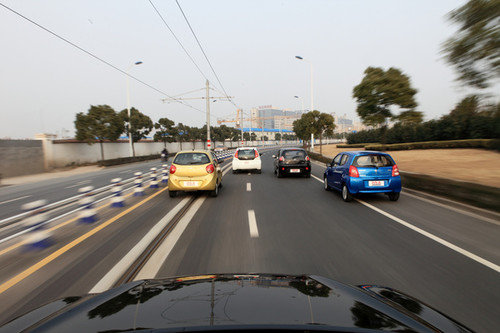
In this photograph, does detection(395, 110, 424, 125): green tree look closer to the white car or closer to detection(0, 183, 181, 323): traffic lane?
the white car

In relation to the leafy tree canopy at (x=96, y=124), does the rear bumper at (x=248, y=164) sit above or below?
below


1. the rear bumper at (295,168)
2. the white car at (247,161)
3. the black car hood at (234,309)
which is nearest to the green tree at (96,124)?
the white car at (247,161)

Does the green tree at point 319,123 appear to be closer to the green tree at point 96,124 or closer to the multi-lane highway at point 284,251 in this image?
the green tree at point 96,124

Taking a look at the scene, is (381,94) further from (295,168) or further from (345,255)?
(345,255)

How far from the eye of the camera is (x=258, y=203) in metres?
8.61

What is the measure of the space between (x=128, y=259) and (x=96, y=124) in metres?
27.3

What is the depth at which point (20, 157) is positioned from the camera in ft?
75.4

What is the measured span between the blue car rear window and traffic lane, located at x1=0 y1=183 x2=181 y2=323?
5834 millimetres

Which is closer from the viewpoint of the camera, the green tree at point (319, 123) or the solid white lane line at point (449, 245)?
the solid white lane line at point (449, 245)

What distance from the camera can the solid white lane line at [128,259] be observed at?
345 centimetres

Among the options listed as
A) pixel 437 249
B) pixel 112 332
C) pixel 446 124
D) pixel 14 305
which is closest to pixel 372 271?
pixel 437 249

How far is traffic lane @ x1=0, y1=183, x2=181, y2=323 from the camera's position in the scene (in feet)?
10.5

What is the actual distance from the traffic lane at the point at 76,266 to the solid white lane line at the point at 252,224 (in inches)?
82.4

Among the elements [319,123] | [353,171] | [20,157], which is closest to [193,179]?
[353,171]
